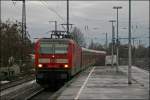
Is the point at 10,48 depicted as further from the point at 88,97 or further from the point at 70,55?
the point at 88,97

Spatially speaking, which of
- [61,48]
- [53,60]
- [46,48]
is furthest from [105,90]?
[46,48]

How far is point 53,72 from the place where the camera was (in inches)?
1083

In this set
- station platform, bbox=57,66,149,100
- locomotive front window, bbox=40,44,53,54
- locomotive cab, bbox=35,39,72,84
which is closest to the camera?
station platform, bbox=57,66,149,100

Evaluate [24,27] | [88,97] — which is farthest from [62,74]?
[24,27]

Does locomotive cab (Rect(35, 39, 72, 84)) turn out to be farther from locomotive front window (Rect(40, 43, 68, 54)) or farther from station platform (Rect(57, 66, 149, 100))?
station platform (Rect(57, 66, 149, 100))

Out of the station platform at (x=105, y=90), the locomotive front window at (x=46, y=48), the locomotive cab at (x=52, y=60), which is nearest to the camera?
the station platform at (x=105, y=90)

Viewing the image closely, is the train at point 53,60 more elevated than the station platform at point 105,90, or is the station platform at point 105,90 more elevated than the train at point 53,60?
the train at point 53,60

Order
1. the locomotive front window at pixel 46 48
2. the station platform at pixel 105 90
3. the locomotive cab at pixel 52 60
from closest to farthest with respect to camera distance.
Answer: the station platform at pixel 105 90 < the locomotive cab at pixel 52 60 < the locomotive front window at pixel 46 48

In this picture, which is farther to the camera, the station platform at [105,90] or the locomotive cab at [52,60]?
the locomotive cab at [52,60]

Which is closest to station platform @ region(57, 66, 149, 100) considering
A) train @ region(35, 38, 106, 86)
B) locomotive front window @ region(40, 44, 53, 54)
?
train @ region(35, 38, 106, 86)

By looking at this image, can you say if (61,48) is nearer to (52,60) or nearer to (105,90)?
(52,60)

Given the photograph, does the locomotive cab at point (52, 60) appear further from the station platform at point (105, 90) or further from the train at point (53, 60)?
the station platform at point (105, 90)

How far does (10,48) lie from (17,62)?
12.9 ft

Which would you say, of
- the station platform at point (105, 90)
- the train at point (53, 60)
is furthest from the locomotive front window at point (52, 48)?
the station platform at point (105, 90)
